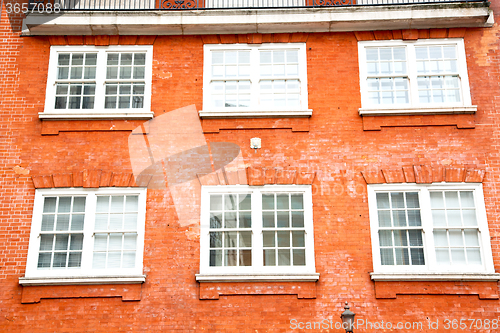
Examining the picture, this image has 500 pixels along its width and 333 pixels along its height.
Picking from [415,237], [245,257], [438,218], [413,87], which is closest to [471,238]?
[438,218]

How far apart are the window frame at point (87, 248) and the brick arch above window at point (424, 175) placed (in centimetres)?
494

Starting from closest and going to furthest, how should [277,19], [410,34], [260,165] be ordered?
1. [260,165]
2. [277,19]
3. [410,34]

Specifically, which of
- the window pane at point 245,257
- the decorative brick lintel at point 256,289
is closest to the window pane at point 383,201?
the decorative brick lintel at point 256,289

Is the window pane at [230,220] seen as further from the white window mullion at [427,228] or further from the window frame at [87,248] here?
the white window mullion at [427,228]

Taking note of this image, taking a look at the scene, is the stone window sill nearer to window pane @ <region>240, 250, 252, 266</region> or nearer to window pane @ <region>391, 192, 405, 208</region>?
window pane @ <region>391, 192, 405, 208</region>

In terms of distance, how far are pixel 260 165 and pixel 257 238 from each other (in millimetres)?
1589

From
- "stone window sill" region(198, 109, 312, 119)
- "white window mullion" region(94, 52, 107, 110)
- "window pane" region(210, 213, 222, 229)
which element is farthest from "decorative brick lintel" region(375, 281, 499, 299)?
"white window mullion" region(94, 52, 107, 110)

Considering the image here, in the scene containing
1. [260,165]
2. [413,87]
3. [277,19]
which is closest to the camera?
[260,165]

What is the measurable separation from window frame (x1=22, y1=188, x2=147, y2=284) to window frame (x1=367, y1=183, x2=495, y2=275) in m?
4.85

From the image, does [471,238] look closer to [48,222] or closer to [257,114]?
[257,114]

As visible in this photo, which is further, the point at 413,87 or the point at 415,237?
the point at 413,87

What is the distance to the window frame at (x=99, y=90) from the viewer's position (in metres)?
10.9

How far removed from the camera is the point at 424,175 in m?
10.4

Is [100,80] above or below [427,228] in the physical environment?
above
